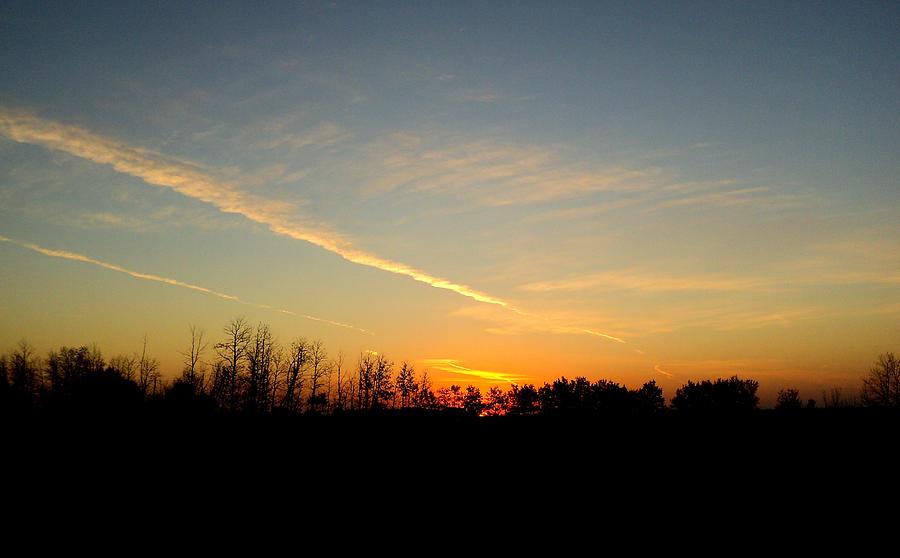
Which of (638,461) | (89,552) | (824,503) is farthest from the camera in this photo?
(638,461)

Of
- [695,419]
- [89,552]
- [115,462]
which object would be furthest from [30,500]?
[695,419]

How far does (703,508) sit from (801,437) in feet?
29.9

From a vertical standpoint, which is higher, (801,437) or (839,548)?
(801,437)

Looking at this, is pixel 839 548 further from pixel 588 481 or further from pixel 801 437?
pixel 801 437

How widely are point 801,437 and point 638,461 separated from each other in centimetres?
755

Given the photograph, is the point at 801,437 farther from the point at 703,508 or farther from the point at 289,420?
the point at 289,420

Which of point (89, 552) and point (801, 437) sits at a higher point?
point (801, 437)

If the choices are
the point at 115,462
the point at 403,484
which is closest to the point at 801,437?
the point at 403,484

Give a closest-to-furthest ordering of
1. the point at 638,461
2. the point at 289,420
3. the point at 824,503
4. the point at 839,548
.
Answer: the point at 839,548, the point at 824,503, the point at 638,461, the point at 289,420

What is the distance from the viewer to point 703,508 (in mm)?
16672

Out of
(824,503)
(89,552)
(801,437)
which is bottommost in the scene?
(89,552)

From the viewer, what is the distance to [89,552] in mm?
14805

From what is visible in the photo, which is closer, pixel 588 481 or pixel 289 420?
pixel 588 481

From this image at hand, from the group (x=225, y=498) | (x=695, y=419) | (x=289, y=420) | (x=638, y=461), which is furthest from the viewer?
(x=289, y=420)
